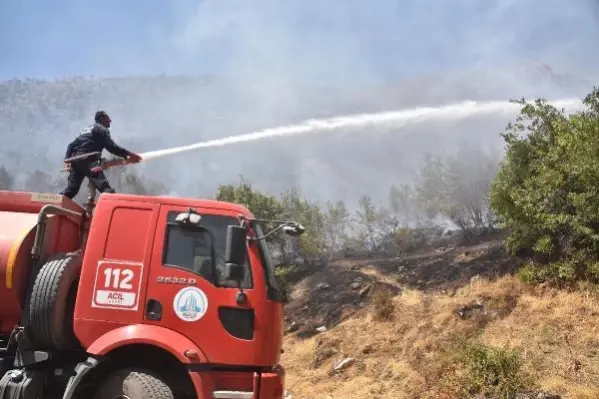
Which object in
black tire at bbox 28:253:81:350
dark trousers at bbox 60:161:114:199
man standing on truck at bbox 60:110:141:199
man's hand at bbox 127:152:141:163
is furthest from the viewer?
man's hand at bbox 127:152:141:163

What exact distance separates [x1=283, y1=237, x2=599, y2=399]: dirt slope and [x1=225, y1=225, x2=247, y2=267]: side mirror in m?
4.65

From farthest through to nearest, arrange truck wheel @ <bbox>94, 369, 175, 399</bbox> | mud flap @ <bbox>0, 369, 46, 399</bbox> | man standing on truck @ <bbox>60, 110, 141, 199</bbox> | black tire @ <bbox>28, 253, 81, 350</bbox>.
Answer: man standing on truck @ <bbox>60, 110, 141, 199</bbox> < black tire @ <bbox>28, 253, 81, 350</bbox> < mud flap @ <bbox>0, 369, 46, 399</bbox> < truck wheel @ <bbox>94, 369, 175, 399</bbox>

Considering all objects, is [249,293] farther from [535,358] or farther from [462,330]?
[462,330]

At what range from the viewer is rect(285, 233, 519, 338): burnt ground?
1680 centimetres

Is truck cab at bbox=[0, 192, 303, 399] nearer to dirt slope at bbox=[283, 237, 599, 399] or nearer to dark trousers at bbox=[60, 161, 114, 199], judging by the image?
dark trousers at bbox=[60, 161, 114, 199]

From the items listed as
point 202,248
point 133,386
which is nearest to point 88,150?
point 202,248

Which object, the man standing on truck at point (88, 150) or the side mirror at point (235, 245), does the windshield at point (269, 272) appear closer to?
the side mirror at point (235, 245)

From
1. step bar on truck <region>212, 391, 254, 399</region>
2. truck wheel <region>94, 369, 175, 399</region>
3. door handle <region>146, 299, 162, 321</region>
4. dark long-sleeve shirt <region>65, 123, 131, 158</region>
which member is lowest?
step bar on truck <region>212, 391, 254, 399</region>

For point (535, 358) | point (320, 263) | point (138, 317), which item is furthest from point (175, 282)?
point (320, 263)

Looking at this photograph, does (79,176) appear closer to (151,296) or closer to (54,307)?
(54,307)

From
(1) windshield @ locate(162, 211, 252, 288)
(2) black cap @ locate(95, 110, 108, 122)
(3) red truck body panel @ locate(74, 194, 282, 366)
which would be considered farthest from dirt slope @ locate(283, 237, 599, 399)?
(2) black cap @ locate(95, 110, 108, 122)

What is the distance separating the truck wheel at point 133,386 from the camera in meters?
5.66

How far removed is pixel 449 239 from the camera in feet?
84.5

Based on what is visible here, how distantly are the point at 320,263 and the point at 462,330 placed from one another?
12.8 m
